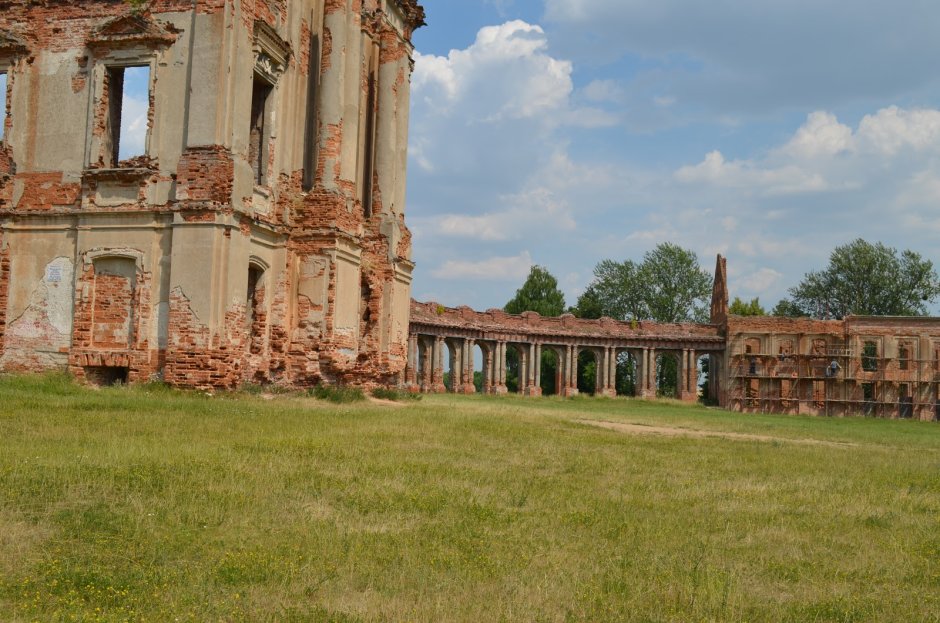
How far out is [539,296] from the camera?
70.2 m

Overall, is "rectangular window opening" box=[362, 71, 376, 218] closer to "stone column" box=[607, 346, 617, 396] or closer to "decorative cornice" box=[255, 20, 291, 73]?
"decorative cornice" box=[255, 20, 291, 73]

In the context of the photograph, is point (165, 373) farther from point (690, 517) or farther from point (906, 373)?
point (906, 373)

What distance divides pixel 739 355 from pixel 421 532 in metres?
47.5

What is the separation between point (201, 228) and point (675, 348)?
135 feet

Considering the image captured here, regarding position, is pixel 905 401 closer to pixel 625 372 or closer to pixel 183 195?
pixel 625 372

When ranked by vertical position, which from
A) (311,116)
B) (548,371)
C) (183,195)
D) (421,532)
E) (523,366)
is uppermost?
(311,116)

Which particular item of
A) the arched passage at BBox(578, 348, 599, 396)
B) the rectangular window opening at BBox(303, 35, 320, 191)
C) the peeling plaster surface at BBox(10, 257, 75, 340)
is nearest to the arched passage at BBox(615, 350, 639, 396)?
the arched passage at BBox(578, 348, 599, 396)

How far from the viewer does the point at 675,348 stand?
5319 centimetres

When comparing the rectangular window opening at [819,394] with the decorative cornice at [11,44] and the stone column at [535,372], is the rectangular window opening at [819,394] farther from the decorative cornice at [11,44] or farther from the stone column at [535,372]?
the decorative cornice at [11,44]

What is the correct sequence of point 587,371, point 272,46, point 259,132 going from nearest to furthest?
1. point 272,46
2. point 259,132
3. point 587,371

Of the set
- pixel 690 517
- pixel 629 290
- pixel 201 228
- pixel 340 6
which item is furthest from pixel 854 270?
pixel 690 517

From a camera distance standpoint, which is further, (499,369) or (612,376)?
(612,376)

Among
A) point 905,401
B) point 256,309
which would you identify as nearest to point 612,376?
point 905,401

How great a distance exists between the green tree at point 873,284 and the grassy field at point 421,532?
201ft
